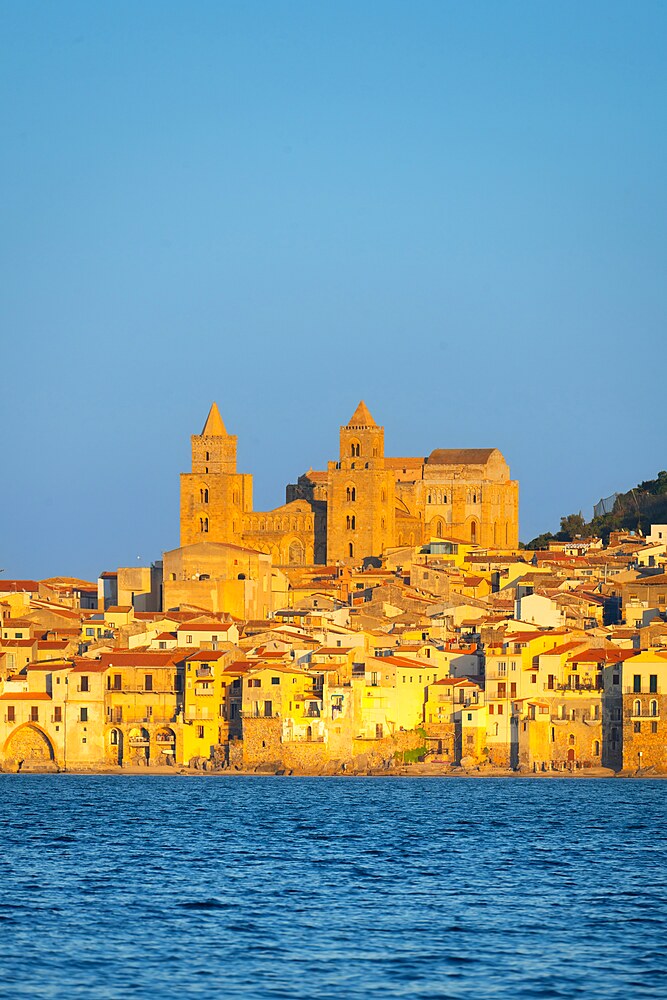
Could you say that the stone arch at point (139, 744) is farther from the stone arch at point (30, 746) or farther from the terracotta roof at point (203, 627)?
the terracotta roof at point (203, 627)

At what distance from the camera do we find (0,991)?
30703 millimetres

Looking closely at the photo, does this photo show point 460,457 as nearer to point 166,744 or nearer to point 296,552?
point 296,552

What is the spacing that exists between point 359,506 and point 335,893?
267 feet

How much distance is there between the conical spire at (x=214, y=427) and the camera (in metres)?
129

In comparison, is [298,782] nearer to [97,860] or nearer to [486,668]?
[486,668]

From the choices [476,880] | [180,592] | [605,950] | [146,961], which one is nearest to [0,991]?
[146,961]

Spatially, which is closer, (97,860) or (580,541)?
(97,860)

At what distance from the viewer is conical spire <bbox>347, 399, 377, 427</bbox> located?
418ft

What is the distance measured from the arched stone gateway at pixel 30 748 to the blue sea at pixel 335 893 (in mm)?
6156

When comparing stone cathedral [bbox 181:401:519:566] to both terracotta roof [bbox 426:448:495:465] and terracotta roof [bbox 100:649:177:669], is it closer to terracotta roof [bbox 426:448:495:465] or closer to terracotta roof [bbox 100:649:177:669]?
terracotta roof [bbox 426:448:495:465]

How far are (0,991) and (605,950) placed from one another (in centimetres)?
947

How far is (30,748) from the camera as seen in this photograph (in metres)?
76.3

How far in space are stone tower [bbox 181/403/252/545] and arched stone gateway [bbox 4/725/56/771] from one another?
4729 cm

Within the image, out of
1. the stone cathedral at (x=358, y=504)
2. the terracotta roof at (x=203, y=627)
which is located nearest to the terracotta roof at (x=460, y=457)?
the stone cathedral at (x=358, y=504)
